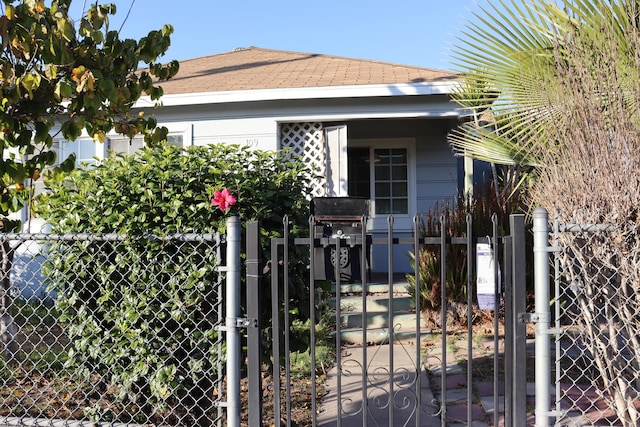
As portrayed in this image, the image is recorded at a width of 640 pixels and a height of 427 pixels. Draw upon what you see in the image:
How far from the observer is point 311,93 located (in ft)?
28.1

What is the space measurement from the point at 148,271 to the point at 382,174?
292 inches

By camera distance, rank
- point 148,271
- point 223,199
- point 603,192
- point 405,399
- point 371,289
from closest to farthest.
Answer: point 603,192, point 223,199, point 148,271, point 405,399, point 371,289

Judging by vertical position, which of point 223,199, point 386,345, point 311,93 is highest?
point 311,93

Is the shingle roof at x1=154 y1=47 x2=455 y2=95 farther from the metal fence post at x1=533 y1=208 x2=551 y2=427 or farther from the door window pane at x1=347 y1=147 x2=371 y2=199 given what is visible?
the metal fence post at x1=533 y1=208 x2=551 y2=427

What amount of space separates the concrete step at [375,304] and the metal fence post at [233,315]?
4.29 metres

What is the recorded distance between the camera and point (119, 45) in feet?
11.8

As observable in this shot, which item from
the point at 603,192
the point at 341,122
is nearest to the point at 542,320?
the point at 603,192

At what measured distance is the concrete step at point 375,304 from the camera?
7.35m

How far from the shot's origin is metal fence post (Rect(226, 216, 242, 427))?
300 cm

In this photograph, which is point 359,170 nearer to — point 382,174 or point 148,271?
point 382,174

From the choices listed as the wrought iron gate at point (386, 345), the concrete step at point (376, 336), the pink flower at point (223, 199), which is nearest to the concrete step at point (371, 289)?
the wrought iron gate at point (386, 345)

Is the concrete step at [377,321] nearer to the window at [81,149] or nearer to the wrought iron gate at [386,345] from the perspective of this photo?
the wrought iron gate at [386,345]

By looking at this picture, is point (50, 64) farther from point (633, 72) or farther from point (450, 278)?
point (450, 278)

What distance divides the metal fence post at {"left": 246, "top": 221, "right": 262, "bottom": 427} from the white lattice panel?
5.91 m
